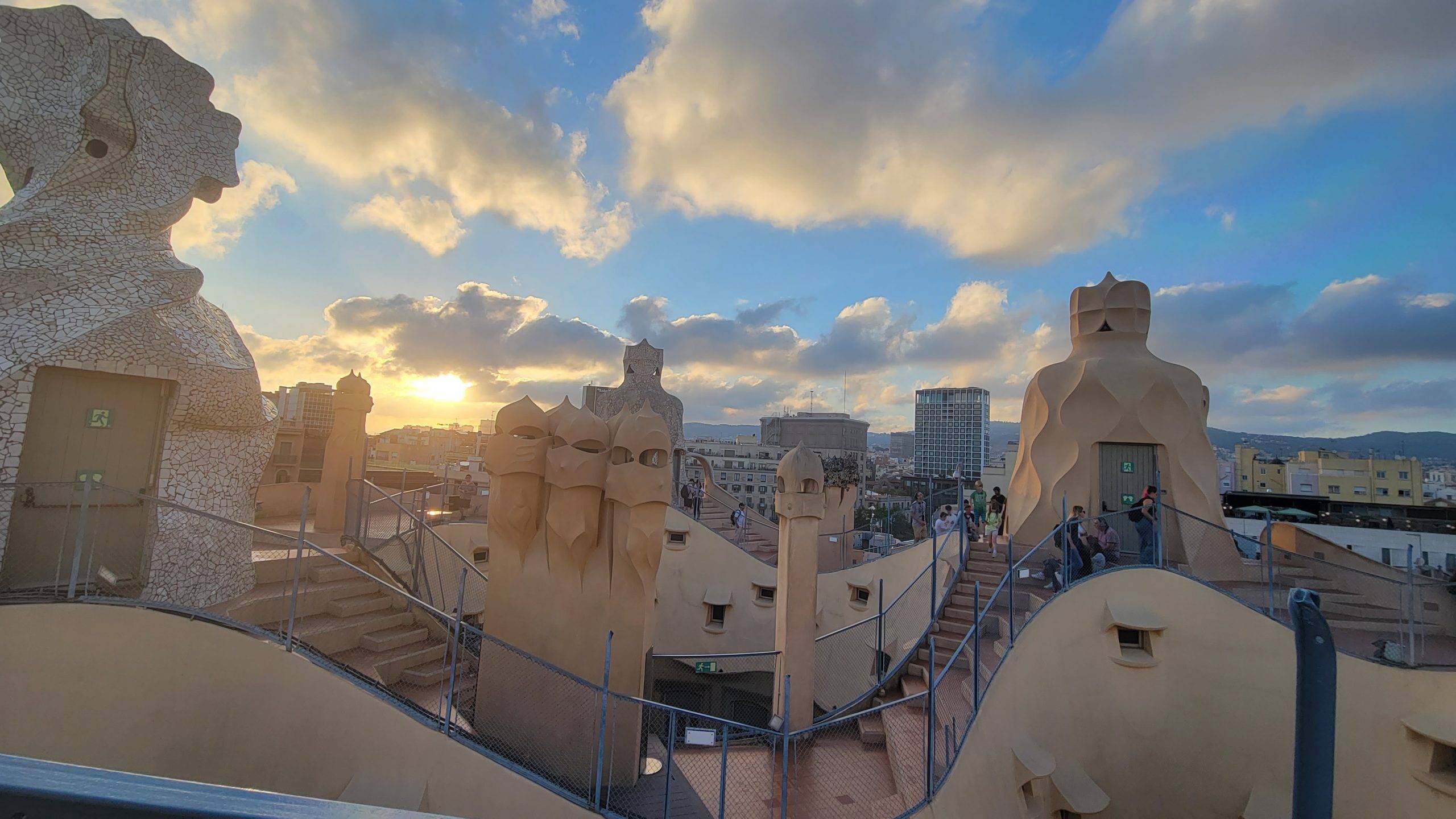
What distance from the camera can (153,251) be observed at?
314 inches

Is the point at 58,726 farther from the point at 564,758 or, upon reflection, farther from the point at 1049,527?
the point at 1049,527

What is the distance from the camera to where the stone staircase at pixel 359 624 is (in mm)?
7598

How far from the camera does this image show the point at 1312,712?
2219 millimetres

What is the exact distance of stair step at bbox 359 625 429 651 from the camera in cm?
804

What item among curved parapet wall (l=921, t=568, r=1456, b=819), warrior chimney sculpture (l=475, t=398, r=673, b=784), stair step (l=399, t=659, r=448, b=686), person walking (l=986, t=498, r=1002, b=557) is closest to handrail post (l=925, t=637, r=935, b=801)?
curved parapet wall (l=921, t=568, r=1456, b=819)

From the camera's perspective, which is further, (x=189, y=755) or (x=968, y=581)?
(x=968, y=581)

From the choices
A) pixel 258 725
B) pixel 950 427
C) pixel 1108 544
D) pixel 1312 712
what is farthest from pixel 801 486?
pixel 950 427

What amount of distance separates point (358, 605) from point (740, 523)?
1452 centimetres

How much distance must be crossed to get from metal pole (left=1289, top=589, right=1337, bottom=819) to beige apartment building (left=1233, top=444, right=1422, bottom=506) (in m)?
53.4

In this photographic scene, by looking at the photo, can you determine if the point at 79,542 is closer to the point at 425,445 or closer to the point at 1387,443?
the point at 425,445

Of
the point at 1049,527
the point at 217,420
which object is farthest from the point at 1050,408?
the point at 217,420

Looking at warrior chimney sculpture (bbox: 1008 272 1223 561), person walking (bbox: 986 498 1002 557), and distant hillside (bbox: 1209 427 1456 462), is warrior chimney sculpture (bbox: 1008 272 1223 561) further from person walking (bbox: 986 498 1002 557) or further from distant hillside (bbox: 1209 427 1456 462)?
distant hillside (bbox: 1209 427 1456 462)

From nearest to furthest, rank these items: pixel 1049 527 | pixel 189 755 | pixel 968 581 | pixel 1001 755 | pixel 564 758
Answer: pixel 189 755, pixel 564 758, pixel 1001 755, pixel 968 581, pixel 1049 527

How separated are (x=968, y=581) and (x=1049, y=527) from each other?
2.93 metres
